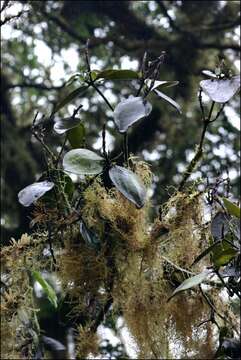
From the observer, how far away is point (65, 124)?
688mm

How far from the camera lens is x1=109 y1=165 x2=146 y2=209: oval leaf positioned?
1.93 feet

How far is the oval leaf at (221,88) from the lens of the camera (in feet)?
1.89

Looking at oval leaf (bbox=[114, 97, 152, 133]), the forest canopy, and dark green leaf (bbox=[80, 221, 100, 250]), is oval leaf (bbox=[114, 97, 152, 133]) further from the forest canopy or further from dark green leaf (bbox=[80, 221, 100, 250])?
dark green leaf (bbox=[80, 221, 100, 250])

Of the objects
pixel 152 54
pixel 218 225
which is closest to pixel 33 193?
pixel 218 225

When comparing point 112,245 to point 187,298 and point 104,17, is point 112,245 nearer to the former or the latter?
point 187,298

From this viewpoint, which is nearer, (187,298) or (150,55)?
(187,298)

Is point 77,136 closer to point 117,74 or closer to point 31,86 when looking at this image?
point 117,74

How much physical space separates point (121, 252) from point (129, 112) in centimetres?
13

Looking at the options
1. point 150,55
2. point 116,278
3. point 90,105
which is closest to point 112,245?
point 116,278

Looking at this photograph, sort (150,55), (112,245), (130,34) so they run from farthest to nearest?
(130,34), (150,55), (112,245)

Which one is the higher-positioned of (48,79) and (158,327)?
(48,79)

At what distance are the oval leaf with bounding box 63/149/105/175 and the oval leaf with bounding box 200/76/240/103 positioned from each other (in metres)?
0.12

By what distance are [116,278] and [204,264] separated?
105 mm

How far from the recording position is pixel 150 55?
6.93ft
